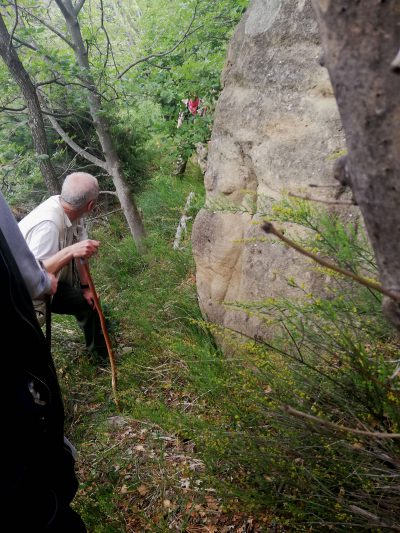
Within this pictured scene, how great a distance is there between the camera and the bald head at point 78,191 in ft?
12.1

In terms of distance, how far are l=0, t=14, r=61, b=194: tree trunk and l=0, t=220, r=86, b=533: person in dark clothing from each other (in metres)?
3.95

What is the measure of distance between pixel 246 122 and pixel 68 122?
5.85 m

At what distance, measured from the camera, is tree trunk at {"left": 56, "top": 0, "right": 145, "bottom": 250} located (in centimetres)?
545

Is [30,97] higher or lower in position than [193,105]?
higher

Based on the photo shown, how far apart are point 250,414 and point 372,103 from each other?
2066 mm

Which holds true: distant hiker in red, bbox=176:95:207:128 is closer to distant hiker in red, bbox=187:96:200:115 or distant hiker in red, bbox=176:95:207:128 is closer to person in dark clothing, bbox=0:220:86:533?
distant hiker in red, bbox=187:96:200:115

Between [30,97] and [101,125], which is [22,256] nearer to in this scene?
[30,97]

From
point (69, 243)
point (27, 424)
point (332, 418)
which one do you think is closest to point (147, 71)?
point (69, 243)

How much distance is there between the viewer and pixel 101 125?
6.02 metres

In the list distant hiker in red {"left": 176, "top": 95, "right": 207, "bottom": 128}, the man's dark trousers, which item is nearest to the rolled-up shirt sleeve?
the man's dark trousers

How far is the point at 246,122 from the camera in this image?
3.42m

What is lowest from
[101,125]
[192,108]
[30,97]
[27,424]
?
[27,424]

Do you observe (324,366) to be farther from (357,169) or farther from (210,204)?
(210,204)

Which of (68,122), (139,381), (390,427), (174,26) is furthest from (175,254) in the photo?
(68,122)
